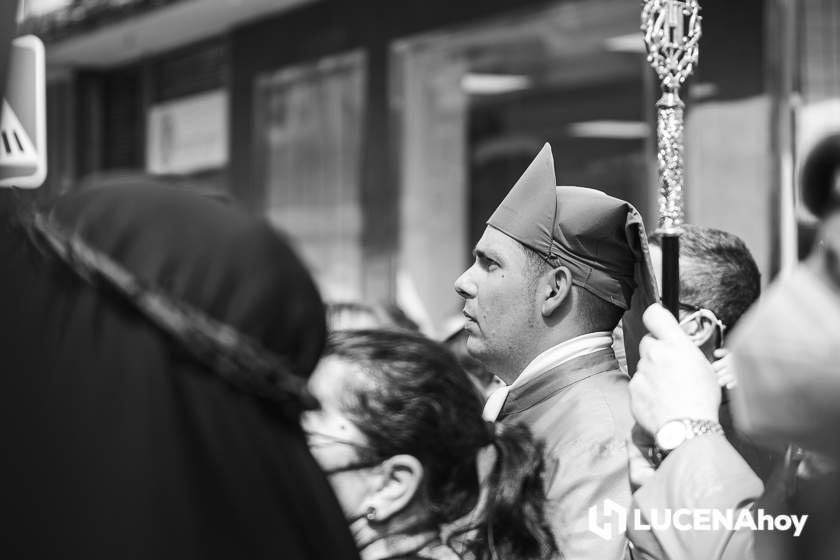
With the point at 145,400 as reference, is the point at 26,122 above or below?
above

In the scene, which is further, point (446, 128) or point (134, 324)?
point (446, 128)

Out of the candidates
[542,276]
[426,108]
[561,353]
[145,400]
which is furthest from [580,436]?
[426,108]

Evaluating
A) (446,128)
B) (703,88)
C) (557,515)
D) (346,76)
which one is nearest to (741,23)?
(703,88)

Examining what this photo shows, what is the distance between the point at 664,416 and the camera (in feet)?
7.49

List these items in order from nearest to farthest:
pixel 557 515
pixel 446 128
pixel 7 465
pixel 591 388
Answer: pixel 7 465 → pixel 557 515 → pixel 591 388 → pixel 446 128

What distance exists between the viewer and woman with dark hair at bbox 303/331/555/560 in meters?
2.18

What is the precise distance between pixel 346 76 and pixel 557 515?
9502mm

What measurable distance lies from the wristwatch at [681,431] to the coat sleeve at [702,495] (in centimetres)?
1

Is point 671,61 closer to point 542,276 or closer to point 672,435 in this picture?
point 542,276

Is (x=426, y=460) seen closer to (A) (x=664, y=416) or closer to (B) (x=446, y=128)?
(A) (x=664, y=416)

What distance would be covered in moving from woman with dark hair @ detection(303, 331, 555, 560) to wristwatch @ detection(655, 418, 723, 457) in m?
0.23

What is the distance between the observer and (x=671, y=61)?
2732 mm

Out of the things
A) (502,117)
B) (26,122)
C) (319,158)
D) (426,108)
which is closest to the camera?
(26,122)

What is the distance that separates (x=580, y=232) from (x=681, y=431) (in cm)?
65
